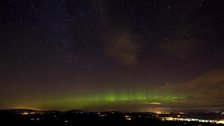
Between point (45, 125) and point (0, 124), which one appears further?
point (45, 125)

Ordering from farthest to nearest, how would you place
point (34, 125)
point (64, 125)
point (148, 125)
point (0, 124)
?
point (148, 125)
point (64, 125)
point (34, 125)
point (0, 124)

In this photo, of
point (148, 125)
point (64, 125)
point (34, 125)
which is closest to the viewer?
point (34, 125)

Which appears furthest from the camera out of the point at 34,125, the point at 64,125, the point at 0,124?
the point at 64,125

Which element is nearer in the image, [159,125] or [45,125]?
[45,125]

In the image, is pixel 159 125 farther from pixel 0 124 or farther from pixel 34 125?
pixel 0 124

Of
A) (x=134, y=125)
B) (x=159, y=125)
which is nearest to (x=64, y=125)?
(x=134, y=125)

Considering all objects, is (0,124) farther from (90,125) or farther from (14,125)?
(90,125)

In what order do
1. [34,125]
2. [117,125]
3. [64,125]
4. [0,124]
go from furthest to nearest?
[117,125]
[64,125]
[34,125]
[0,124]

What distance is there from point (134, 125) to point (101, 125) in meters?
15.1

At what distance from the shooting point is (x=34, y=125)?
218ft

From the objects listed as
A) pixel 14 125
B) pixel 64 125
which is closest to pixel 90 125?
pixel 64 125

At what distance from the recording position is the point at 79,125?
7700 cm

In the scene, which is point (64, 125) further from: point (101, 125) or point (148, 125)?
point (148, 125)

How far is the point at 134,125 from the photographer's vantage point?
292 ft
